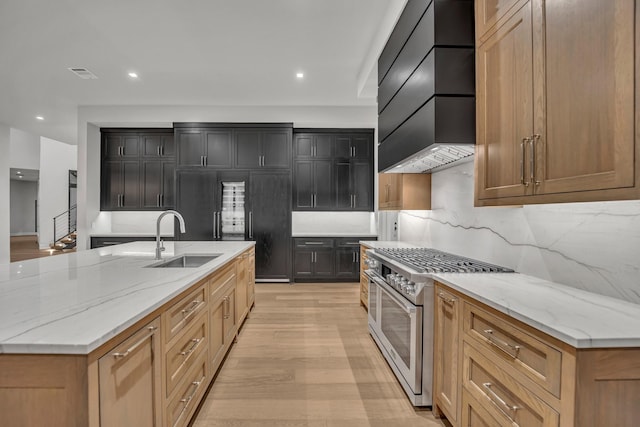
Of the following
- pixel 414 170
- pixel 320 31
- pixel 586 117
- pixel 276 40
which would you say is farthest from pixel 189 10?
pixel 586 117

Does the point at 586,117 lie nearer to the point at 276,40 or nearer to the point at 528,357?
the point at 528,357

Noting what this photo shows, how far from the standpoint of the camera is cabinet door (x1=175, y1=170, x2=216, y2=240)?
5.40 meters

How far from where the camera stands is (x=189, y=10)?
2857mm

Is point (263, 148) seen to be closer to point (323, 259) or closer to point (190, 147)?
point (190, 147)

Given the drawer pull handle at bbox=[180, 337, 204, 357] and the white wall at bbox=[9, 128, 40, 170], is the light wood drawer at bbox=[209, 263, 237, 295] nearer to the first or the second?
the drawer pull handle at bbox=[180, 337, 204, 357]

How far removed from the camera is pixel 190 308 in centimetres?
173

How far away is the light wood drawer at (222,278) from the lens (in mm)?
2167

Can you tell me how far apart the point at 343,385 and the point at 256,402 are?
25.1 inches

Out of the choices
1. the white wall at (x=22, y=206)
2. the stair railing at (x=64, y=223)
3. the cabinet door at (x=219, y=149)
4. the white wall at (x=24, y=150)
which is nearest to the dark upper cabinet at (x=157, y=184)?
the cabinet door at (x=219, y=149)

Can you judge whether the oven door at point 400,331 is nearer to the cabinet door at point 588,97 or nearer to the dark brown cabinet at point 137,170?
the cabinet door at point 588,97

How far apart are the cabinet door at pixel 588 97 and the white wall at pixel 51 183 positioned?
13.6m

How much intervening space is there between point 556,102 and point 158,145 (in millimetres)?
6033

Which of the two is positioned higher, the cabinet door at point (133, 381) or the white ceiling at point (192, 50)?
the white ceiling at point (192, 50)

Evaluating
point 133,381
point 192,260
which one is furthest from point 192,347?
point 192,260
